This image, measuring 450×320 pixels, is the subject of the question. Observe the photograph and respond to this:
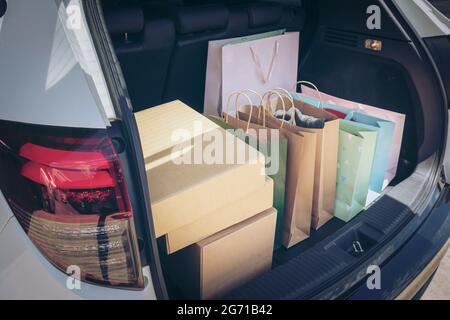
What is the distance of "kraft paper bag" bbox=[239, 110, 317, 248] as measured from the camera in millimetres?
1361

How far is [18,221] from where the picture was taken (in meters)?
0.81

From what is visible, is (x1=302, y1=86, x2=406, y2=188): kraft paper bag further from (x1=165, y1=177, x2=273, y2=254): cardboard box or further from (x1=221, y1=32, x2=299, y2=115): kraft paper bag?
(x1=165, y1=177, x2=273, y2=254): cardboard box

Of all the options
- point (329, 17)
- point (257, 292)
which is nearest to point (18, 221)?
point (257, 292)

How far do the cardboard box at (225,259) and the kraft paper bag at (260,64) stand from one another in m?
0.66

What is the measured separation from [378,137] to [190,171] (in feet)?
2.63

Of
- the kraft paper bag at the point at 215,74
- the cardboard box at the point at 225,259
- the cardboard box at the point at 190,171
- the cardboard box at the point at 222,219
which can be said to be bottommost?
the cardboard box at the point at 225,259

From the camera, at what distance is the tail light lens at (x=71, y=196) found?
786 mm

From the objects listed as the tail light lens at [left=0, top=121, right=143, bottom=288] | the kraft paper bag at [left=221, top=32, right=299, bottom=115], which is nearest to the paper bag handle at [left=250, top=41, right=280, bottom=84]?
the kraft paper bag at [left=221, top=32, right=299, bottom=115]

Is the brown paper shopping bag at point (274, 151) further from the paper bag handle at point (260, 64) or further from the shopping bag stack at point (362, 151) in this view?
the paper bag handle at point (260, 64)

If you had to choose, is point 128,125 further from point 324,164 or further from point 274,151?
point 324,164

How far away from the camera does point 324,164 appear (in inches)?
57.7

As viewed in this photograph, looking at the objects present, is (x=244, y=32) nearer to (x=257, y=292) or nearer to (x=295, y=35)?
(x=295, y=35)

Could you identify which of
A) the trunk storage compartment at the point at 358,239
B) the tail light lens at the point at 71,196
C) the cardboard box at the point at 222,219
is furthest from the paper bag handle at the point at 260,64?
the tail light lens at the point at 71,196

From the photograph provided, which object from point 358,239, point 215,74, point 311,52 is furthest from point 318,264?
point 311,52
